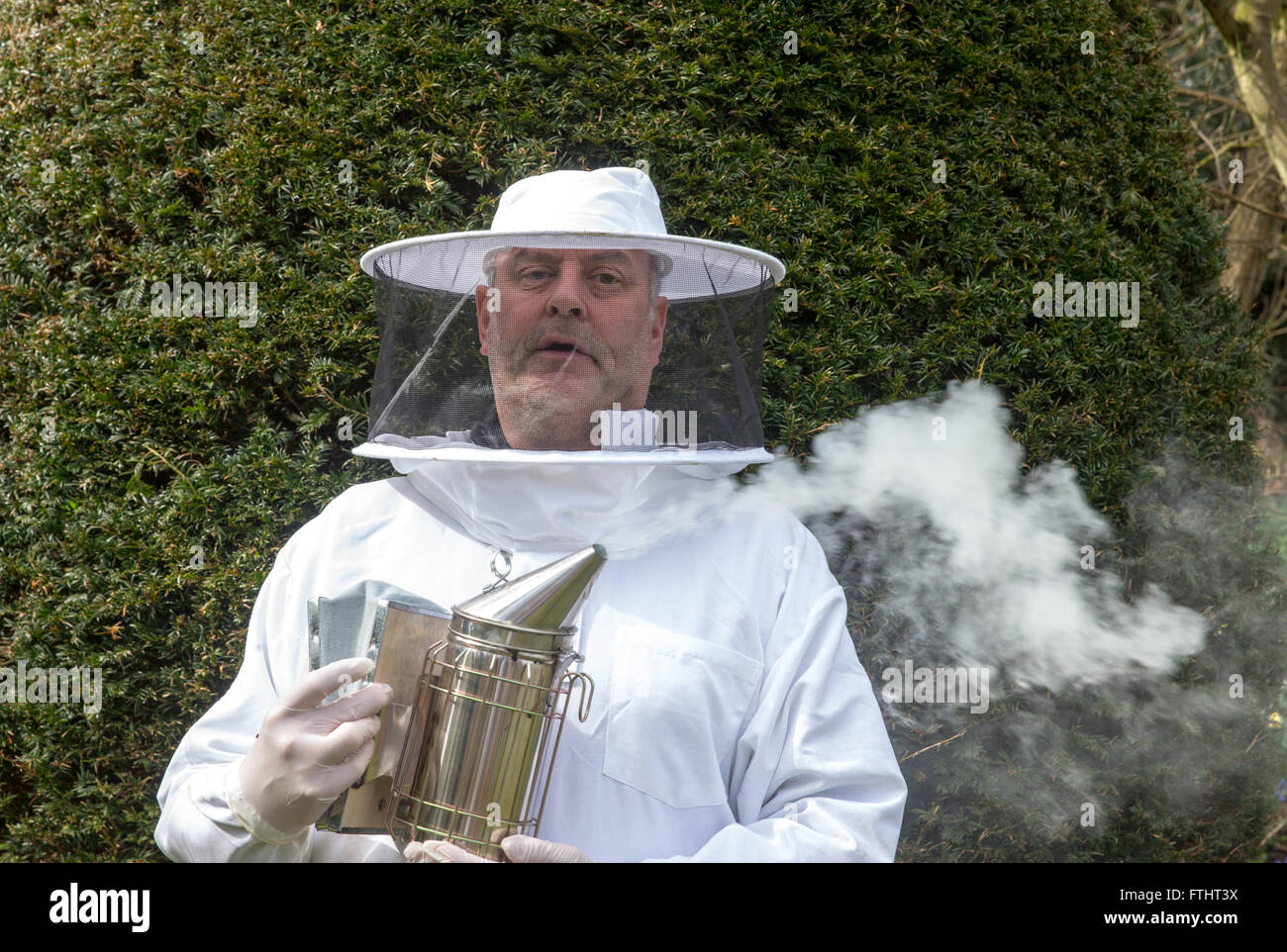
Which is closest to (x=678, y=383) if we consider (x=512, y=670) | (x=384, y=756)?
(x=512, y=670)

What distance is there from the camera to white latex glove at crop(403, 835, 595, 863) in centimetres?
168

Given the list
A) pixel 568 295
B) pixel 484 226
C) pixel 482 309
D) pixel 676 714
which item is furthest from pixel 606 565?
pixel 484 226

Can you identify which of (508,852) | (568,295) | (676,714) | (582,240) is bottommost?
(508,852)

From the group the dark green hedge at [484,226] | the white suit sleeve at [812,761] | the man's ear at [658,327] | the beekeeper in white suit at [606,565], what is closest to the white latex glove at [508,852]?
the beekeeper in white suit at [606,565]

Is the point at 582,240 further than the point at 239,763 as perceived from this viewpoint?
Yes

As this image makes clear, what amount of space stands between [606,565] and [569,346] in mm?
455

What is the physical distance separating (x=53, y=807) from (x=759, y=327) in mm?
2217

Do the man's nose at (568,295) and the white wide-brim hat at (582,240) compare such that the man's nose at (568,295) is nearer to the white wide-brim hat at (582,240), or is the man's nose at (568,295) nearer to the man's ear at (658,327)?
the white wide-brim hat at (582,240)

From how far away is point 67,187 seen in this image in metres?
2.95

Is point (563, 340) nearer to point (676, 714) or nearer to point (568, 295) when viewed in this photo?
point (568, 295)

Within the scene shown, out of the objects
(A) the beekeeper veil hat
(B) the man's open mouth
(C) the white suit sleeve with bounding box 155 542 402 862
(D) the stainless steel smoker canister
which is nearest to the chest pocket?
(D) the stainless steel smoker canister

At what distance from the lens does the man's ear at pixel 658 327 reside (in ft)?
7.64

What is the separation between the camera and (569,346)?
2131 millimetres

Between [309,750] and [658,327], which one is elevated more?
[658,327]
